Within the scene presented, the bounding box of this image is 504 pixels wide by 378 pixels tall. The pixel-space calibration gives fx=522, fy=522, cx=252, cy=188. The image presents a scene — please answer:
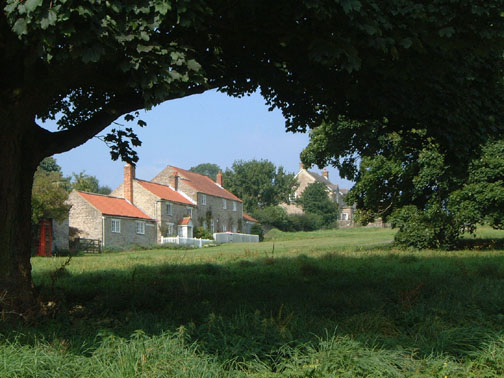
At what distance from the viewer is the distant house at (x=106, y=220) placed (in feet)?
153

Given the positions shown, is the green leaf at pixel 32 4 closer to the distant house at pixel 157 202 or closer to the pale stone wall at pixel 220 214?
the distant house at pixel 157 202

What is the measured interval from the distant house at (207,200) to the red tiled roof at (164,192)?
1603 mm

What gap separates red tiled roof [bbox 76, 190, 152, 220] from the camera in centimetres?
4791

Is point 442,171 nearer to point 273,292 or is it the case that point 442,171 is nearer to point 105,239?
point 273,292

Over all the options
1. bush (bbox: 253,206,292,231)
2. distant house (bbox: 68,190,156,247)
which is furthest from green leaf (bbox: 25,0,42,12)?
bush (bbox: 253,206,292,231)

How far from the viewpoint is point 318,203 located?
91.3m

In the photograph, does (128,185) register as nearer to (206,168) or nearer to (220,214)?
(220,214)

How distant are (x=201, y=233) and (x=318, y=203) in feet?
116

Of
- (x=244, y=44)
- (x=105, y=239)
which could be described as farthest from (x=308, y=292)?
(x=105, y=239)

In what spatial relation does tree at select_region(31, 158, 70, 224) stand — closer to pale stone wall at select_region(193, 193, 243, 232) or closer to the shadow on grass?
the shadow on grass

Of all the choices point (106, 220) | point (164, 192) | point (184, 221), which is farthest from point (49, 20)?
point (184, 221)

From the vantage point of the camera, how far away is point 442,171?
23469mm

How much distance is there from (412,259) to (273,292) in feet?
27.5

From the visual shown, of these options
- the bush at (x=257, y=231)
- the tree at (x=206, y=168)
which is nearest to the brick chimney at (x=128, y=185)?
the bush at (x=257, y=231)
